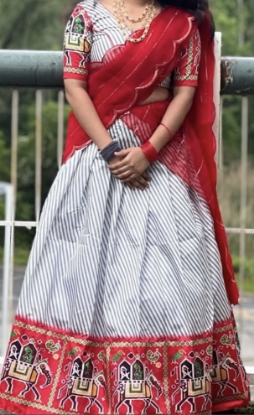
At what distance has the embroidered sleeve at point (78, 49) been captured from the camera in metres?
2.47

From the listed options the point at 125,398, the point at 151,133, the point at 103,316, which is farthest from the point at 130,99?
the point at 125,398

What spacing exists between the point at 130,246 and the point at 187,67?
19.6 inches

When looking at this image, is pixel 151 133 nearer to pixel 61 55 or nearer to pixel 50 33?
pixel 61 55

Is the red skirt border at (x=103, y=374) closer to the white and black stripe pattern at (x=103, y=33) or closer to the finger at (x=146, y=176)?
the finger at (x=146, y=176)

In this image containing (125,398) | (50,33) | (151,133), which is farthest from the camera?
(50,33)

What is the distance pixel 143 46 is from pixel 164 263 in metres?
0.56

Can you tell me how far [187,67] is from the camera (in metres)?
2.49

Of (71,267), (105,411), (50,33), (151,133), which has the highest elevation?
(50,33)

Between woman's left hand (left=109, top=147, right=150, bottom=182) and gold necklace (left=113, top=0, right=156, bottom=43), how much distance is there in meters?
0.29

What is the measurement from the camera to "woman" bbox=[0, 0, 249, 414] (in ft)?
7.75

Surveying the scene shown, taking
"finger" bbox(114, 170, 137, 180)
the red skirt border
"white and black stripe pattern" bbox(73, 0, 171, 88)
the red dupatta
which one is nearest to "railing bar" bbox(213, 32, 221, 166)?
the red dupatta

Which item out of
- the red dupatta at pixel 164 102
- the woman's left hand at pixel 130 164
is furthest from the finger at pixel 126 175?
the red dupatta at pixel 164 102

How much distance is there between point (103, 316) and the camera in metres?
2.39

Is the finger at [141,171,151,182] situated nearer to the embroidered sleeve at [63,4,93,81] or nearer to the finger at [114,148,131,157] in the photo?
the finger at [114,148,131,157]
